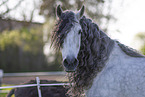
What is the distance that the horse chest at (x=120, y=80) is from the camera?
2.43m

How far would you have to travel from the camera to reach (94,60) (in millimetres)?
2674

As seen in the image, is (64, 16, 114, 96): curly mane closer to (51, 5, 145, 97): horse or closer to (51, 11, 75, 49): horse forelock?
(51, 5, 145, 97): horse

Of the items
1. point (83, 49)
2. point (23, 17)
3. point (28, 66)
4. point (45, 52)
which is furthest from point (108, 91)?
point (28, 66)

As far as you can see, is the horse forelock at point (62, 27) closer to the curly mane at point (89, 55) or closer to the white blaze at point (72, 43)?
the white blaze at point (72, 43)

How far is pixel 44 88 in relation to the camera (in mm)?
4281

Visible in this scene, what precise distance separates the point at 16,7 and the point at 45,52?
13.1 meters

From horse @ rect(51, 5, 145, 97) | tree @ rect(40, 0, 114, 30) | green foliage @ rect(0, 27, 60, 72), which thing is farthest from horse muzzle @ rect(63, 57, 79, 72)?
green foliage @ rect(0, 27, 60, 72)

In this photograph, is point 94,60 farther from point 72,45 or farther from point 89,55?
point 72,45

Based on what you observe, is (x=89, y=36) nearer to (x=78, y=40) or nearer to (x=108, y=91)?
(x=78, y=40)

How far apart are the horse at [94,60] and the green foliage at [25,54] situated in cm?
1622

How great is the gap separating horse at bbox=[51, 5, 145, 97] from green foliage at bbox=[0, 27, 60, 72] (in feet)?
53.2

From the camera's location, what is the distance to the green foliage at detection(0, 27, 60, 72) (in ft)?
61.8

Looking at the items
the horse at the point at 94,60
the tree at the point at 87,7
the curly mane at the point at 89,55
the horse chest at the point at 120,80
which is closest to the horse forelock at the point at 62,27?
the horse at the point at 94,60

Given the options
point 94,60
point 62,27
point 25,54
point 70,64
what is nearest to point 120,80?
point 94,60
